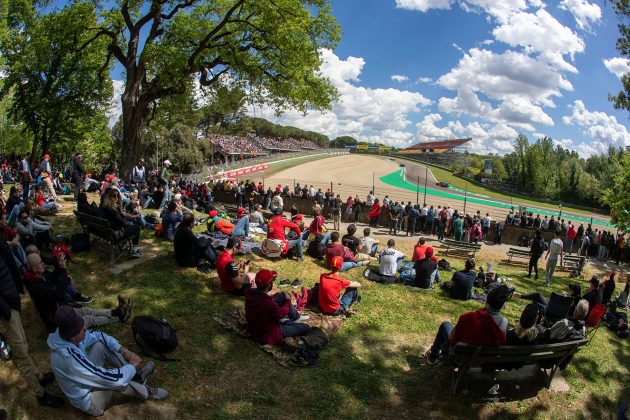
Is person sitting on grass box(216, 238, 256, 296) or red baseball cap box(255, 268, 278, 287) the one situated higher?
red baseball cap box(255, 268, 278, 287)

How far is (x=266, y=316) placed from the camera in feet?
19.1

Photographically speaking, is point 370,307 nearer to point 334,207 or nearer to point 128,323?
point 128,323

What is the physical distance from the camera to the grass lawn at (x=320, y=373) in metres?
4.78

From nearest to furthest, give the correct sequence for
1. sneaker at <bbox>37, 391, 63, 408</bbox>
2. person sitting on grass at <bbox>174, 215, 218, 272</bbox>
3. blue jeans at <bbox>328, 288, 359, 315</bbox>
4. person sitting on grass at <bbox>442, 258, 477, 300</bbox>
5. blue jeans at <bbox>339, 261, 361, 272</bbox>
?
1. sneaker at <bbox>37, 391, 63, 408</bbox>
2. blue jeans at <bbox>328, 288, 359, 315</bbox>
3. person sitting on grass at <bbox>174, 215, 218, 272</bbox>
4. person sitting on grass at <bbox>442, 258, 477, 300</bbox>
5. blue jeans at <bbox>339, 261, 361, 272</bbox>

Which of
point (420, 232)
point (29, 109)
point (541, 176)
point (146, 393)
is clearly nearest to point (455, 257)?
point (420, 232)

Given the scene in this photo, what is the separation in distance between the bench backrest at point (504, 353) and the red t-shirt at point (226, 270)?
13.3 feet

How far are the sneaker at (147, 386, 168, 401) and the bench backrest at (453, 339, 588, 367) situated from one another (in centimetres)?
338

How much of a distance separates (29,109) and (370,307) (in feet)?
83.9

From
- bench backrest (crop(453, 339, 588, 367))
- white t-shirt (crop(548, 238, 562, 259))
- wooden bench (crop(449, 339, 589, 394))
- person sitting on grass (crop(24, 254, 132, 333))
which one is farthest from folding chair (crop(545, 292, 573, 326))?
person sitting on grass (crop(24, 254, 132, 333))

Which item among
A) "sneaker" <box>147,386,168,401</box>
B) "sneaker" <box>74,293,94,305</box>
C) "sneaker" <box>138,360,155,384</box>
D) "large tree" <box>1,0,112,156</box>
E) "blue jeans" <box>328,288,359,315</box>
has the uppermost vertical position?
"large tree" <box>1,0,112,156</box>

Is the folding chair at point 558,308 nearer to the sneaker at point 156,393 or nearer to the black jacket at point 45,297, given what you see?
the sneaker at point 156,393

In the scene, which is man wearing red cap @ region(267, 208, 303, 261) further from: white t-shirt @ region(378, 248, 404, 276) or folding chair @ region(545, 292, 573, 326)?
folding chair @ region(545, 292, 573, 326)

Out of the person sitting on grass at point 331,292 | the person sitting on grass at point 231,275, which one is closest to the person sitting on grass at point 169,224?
the person sitting on grass at point 231,275

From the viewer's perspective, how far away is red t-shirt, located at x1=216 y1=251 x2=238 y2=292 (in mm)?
7375
